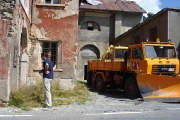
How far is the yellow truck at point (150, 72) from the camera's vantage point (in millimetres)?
10344

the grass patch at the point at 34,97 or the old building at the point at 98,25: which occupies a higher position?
the old building at the point at 98,25

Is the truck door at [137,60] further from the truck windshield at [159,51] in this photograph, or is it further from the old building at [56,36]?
the old building at [56,36]

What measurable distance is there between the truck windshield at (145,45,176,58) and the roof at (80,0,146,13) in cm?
1608

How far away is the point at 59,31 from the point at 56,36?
0.31m

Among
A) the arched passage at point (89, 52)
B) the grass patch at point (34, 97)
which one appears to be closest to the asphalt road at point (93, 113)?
the grass patch at point (34, 97)

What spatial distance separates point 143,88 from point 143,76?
51cm

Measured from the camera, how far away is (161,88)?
10391mm

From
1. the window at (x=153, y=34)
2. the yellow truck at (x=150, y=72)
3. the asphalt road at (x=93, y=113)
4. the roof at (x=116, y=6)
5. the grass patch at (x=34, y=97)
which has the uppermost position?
the roof at (x=116, y=6)

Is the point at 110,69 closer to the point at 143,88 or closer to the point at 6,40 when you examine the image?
the point at 143,88

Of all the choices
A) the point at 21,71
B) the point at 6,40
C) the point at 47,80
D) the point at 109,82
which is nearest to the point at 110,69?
the point at 109,82

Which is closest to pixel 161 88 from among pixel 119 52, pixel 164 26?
pixel 119 52

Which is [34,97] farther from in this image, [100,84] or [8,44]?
[100,84]

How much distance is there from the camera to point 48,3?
13.4m

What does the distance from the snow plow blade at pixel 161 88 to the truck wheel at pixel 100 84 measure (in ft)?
13.1
